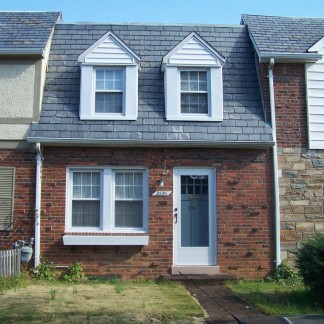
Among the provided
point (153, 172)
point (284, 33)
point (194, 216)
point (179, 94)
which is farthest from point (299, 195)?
point (284, 33)

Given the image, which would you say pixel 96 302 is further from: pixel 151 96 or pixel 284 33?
pixel 284 33

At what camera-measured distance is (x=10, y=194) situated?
11617 mm

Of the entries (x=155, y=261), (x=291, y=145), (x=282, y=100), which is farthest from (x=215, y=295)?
(x=282, y=100)

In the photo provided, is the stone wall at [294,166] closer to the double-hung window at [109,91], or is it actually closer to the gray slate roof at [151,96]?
the gray slate roof at [151,96]

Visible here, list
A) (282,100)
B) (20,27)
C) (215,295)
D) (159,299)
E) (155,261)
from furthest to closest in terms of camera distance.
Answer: (20,27)
(282,100)
(155,261)
(215,295)
(159,299)

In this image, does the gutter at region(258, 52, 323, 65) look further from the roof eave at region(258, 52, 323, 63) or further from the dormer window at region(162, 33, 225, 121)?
the dormer window at region(162, 33, 225, 121)

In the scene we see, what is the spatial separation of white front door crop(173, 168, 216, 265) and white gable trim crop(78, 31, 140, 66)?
297cm

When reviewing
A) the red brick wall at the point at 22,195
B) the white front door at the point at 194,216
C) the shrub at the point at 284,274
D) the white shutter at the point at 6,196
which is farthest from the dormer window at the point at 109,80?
the shrub at the point at 284,274

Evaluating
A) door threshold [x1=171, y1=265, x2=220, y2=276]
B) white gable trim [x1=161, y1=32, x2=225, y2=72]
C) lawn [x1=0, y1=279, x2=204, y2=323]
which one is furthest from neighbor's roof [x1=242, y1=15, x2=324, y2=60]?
lawn [x1=0, y1=279, x2=204, y2=323]

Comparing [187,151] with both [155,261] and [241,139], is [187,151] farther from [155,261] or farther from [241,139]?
[155,261]

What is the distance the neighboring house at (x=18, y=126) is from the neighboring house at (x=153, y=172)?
308 mm

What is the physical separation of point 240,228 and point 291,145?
2318 millimetres

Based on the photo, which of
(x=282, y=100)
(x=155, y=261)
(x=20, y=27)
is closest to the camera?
(x=155, y=261)

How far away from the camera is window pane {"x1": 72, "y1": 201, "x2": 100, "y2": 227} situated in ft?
38.7
